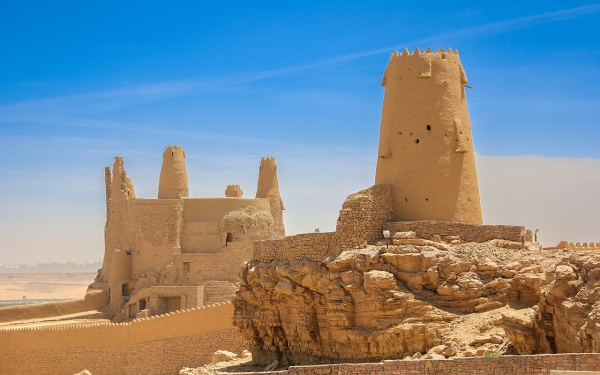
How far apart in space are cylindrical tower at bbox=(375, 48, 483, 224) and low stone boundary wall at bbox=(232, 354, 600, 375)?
30.4 feet

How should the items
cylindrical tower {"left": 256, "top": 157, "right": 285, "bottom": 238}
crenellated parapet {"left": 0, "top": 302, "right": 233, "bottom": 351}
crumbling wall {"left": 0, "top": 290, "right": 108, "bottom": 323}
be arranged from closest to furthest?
crenellated parapet {"left": 0, "top": 302, "right": 233, "bottom": 351}
crumbling wall {"left": 0, "top": 290, "right": 108, "bottom": 323}
cylindrical tower {"left": 256, "top": 157, "right": 285, "bottom": 238}

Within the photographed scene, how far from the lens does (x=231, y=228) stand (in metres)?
45.3

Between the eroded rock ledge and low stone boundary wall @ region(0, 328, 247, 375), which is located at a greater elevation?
the eroded rock ledge

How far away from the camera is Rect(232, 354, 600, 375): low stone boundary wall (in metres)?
15.9

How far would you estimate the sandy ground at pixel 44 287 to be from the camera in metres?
149

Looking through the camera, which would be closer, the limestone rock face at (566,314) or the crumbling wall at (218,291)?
the limestone rock face at (566,314)

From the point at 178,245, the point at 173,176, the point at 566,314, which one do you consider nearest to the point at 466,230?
the point at 566,314

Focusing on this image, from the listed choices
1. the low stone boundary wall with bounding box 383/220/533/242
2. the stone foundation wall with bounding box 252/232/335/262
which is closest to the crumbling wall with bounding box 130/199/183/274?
the stone foundation wall with bounding box 252/232/335/262

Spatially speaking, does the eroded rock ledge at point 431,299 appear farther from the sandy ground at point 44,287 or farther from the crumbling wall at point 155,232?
the sandy ground at point 44,287

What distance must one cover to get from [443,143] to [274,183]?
24.5 meters

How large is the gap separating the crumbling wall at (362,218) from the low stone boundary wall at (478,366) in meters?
8.28

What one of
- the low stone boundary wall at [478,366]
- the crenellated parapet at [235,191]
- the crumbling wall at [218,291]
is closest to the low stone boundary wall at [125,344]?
the crumbling wall at [218,291]

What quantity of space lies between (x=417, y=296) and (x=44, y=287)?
504ft

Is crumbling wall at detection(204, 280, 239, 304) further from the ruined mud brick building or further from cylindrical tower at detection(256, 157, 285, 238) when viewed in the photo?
cylindrical tower at detection(256, 157, 285, 238)
